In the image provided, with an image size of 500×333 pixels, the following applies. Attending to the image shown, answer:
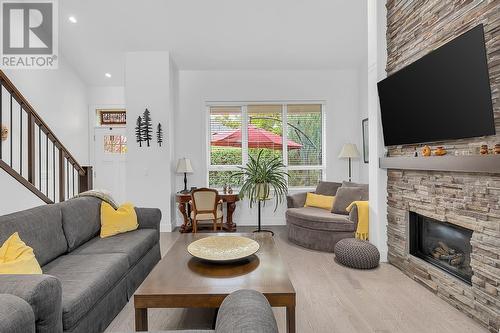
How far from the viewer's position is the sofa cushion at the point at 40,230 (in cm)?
200

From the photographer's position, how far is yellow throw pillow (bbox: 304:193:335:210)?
4586 millimetres

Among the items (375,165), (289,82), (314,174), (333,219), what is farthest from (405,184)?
(289,82)

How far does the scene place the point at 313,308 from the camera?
2.36 m

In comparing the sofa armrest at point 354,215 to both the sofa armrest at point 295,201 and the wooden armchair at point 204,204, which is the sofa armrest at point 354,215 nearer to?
the sofa armrest at point 295,201

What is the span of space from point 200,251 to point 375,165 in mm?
2317

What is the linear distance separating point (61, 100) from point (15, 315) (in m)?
5.32

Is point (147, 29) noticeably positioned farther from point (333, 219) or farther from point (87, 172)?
point (333, 219)

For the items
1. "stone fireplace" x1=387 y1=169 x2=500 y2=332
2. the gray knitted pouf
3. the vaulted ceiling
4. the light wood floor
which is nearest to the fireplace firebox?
"stone fireplace" x1=387 y1=169 x2=500 y2=332

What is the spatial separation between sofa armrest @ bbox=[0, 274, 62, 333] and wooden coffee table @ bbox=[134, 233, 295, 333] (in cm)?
39

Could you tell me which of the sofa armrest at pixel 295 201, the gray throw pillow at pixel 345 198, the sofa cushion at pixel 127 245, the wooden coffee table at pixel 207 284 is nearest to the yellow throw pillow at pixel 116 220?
the sofa cushion at pixel 127 245

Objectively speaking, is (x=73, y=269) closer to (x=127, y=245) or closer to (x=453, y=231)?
(x=127, y=245)

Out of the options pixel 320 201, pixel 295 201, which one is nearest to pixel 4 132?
pixel 295 201

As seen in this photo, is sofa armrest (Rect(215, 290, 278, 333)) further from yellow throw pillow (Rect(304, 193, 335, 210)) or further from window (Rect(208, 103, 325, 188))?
window (Rect(208, 103, 325, 188))

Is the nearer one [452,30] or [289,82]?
[452,30]
